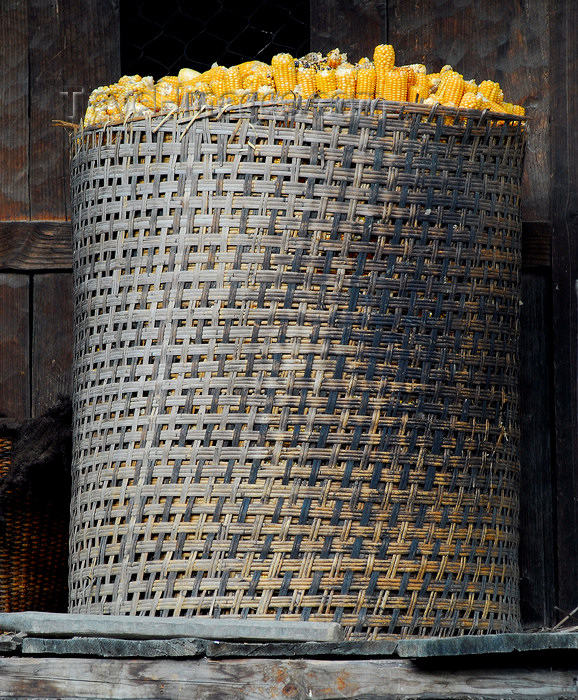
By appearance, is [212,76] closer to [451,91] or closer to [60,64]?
[451,91]

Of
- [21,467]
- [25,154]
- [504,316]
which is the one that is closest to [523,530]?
[504,316]

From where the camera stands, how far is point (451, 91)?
232cm

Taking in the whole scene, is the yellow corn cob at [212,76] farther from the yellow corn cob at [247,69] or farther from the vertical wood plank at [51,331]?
the vertical wood plank at [51,331]

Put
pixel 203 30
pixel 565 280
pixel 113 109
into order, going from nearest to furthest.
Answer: pixel 113 109
pixel 565 280
pixel 203 30

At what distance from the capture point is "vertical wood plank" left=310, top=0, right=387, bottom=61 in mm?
2877

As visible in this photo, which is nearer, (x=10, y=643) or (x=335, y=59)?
(x=10, y=643)

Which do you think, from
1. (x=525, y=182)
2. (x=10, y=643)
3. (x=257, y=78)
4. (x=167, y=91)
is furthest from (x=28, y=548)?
(x=525, y=182)

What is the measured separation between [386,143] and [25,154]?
123 cm

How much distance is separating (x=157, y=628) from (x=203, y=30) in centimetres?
200

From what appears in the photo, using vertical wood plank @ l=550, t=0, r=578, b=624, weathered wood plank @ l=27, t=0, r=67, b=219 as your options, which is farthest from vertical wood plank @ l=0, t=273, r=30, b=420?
vertical wood plank @ l=550, t=0, r=578, b=624

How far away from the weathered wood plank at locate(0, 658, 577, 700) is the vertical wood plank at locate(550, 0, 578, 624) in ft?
4.03

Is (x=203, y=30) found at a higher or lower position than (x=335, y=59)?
higher

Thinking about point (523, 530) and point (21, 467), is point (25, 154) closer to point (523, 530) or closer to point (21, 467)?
point (21, 467)

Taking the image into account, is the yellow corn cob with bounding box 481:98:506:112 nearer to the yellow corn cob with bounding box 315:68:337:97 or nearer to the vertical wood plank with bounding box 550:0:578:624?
the yellow corn cob with bounding box 315:68:337:97
